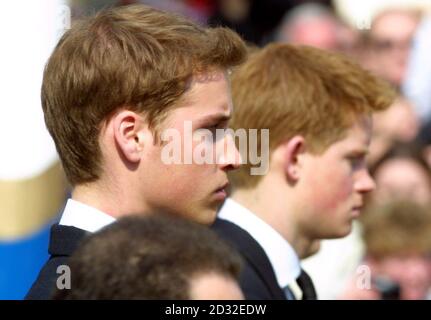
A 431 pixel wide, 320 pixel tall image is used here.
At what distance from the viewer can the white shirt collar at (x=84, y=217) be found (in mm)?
2395

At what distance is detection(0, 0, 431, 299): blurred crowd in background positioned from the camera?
168 inches

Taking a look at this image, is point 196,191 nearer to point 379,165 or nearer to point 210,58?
point 210,58

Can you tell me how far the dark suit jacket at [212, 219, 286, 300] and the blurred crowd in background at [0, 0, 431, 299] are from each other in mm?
677

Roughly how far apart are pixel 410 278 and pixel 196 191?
6.44 feet

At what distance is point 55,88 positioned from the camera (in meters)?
2.50

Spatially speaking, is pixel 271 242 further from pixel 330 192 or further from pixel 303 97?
pixel 303 97

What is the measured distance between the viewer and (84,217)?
7.89ft

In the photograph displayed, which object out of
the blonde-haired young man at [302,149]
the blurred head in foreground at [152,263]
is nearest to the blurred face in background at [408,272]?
the blonde-haired young man at [302,149]

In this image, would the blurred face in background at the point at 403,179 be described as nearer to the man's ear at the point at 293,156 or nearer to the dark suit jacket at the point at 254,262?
the man's ear at the point at 293,156

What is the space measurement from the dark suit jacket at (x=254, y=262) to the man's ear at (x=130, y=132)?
52 cm

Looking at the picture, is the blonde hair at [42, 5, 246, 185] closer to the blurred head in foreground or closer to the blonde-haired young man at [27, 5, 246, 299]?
the blonde-haired young man at [27, 5, 246, 299]
